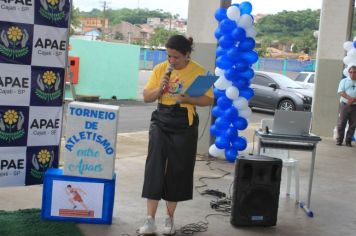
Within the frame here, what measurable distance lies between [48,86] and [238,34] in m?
3.49

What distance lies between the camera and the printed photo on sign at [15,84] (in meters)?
4.52

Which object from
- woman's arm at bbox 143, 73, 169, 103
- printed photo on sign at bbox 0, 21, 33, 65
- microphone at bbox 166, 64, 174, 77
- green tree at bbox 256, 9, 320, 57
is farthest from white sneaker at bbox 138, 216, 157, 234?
green tree at bbox 256, 9, 320, 57

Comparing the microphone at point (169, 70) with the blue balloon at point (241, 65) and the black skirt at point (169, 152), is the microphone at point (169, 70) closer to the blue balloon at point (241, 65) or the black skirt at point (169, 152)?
the black skirt at point (169, 152)

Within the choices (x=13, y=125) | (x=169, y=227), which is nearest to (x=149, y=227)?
(x=169, y=227)

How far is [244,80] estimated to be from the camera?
7684mm

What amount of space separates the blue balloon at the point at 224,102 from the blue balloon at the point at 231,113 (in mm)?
56

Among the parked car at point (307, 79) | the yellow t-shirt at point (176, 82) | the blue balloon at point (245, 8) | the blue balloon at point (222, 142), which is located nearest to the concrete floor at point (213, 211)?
the blue balloon at point (222, 142)

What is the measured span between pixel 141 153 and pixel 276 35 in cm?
4284

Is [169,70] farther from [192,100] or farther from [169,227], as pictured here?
[169,227]

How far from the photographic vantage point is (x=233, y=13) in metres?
7.44

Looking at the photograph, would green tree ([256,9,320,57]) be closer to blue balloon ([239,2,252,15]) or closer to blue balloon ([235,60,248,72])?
blue balloon ([239,2,252,15])

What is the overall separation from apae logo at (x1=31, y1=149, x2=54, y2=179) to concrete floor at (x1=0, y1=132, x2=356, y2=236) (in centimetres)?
36

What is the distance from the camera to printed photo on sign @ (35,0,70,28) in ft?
15.1

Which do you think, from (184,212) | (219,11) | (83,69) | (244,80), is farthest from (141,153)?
(83,69)
